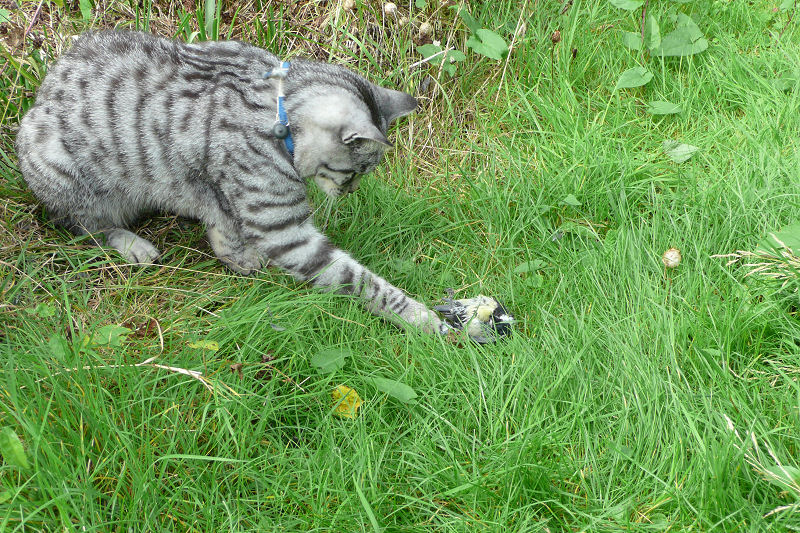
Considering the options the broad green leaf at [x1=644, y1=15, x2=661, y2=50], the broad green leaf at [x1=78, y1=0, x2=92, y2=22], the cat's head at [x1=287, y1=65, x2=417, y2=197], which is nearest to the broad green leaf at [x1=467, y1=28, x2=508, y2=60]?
the broad green leaf at [x1=644, y1=15, x2=661, y2=50]

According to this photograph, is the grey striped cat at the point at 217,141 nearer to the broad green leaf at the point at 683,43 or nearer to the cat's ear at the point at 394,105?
the cat's ear at the point at 394,105

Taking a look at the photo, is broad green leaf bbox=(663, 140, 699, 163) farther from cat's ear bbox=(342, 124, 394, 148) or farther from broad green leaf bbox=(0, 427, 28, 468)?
broad green leaf bbox=(0, 427, 28, 468)

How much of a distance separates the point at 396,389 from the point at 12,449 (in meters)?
1.08

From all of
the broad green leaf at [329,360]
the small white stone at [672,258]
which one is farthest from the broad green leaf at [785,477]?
the broad green leaf at [329,360]

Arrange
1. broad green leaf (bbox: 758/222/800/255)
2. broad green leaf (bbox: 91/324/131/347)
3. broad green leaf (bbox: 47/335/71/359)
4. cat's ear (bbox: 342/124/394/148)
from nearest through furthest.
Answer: broad green leaf (bbox: 47/335/71/359) < broad green leaf (bbox: 91/324/131/347) < broad green leaf (bbox: 758/222/800/255) < cat's ear (bbox: 342/124/394/148)

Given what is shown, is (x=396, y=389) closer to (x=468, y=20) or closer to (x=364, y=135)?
(x=364, y=135)

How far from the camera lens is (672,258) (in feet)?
8.38

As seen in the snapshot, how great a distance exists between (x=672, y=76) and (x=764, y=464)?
2.20m

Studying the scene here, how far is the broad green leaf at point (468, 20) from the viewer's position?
3.46 meters

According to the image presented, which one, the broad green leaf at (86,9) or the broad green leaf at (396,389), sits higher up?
the broad green leaf at (86,9)

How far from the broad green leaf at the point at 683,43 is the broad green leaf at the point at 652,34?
3 centimetres

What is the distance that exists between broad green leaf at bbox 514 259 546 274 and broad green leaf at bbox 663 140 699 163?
0.89m

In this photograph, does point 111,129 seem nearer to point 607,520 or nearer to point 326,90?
point 326,90

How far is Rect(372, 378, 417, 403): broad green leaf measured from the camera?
2182mm
